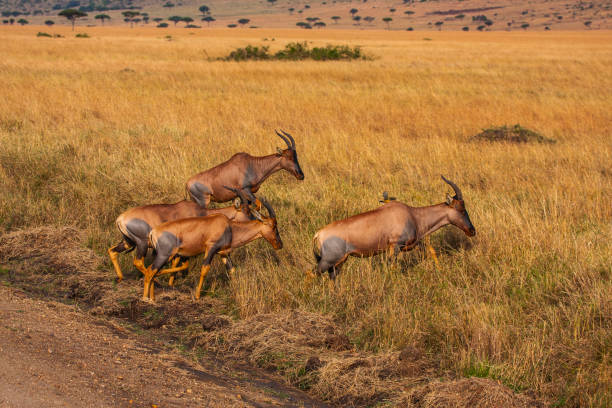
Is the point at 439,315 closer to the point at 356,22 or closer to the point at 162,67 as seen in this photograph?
the point at 162,67

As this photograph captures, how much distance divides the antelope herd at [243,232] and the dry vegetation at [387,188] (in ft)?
1.09

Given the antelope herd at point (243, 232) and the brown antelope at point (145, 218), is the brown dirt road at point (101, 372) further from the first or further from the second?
the brown antelope at point (145, 218)

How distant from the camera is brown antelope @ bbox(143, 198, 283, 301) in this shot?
678cm

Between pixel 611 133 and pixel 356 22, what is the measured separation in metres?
137

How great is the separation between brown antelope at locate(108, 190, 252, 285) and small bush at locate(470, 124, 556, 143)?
8.98 metres

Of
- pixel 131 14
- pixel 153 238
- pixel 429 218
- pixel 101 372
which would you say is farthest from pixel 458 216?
pixel 131 14

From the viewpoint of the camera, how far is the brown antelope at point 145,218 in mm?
7215

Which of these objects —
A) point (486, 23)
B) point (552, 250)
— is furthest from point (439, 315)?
point (486, 23)

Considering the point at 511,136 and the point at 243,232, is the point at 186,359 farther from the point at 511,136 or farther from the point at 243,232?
the point at 511,136

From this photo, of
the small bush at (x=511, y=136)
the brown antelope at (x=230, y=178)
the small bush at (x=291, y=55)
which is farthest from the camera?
the small bush at (x=291, y=55)

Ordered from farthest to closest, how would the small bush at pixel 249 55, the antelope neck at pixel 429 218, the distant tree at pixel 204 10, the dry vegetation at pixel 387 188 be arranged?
the distant tree at pixel 204 10, the small bush at pixel 249 55, the antelope neck at pixel 429 218, the dry vegetation at pixel 387 188

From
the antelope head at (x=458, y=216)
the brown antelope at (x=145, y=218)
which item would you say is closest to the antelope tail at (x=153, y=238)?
the brown antelope at (x=145, y=218)

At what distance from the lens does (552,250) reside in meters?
7.58

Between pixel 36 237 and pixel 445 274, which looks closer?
pixel 445 274
